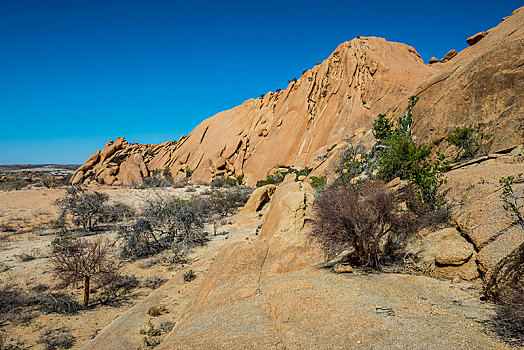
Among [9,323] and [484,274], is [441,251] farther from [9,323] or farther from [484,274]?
[9,323]

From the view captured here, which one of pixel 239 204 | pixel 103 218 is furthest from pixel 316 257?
pixel 103 218

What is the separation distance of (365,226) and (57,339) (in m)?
8.89

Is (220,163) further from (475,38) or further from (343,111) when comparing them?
(475,38)

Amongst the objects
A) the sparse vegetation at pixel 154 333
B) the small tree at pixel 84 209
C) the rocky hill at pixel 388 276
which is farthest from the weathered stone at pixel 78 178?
the sparse vegetation at pixel 154 333

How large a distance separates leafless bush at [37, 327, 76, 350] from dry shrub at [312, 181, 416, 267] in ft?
24.0

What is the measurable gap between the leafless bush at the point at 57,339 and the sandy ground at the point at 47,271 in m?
0.13

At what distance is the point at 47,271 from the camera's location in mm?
12234

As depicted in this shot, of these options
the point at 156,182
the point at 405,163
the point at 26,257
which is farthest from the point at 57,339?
the point at 156,182

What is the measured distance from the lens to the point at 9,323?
812 cm

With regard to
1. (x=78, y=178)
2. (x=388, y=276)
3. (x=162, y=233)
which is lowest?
(x=162, y=233)

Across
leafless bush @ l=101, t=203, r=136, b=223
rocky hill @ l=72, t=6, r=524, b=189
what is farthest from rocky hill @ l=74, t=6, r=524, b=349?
leafless bush @ l=101, t=203, r=136, b=223

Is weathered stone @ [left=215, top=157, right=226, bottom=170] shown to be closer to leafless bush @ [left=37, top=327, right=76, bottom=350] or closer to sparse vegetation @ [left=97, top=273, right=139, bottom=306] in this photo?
sparse vegetation @ [left=97, top=273, right=139, bottom=306]

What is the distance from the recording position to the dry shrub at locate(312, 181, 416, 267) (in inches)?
263

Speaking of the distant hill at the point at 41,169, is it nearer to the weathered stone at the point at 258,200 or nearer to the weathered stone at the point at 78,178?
the weathered stone at the point at 78,178
